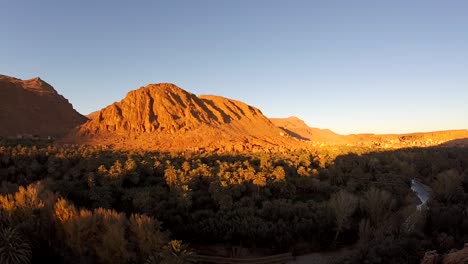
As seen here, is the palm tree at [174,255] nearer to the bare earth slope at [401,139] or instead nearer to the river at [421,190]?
the river at [421,190]

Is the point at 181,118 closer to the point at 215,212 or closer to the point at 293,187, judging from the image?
the point at 293,187

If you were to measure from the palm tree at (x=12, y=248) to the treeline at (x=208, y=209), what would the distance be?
0.40 ft

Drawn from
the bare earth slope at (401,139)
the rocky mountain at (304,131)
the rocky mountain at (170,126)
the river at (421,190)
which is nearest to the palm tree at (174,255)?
the river at (421,190)

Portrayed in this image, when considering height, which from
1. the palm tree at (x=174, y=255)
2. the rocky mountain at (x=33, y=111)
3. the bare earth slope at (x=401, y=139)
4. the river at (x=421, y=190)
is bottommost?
the river at (x=421, y=190)

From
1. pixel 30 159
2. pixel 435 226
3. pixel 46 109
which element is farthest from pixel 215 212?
pixel 46 109

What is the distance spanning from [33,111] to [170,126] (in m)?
28.9

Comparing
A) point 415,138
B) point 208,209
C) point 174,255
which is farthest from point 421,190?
point 415,138

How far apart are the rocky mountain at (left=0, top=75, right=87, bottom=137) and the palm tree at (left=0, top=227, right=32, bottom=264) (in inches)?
2041

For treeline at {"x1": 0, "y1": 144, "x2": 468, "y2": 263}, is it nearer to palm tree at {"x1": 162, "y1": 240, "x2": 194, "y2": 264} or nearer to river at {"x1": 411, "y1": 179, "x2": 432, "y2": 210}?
palm tree at {"x1": 162, "y1": 240, "x2": 194, "y2": 264}

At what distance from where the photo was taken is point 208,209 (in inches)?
1404

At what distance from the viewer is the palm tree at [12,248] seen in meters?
21.7

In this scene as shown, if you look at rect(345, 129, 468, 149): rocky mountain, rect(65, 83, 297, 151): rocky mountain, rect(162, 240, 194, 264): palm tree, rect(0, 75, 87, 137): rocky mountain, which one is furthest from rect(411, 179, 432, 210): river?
rect(0, 75, 87, 137): rocky mountain

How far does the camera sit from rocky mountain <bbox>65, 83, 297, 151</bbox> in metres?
70.0

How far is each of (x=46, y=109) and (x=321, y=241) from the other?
70441mm
